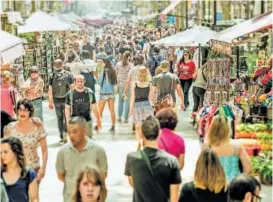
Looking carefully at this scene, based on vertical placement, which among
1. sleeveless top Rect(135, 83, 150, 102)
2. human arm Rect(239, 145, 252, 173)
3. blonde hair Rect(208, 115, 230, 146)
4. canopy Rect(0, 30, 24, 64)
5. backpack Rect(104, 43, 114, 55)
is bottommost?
human arm Rect(239, 145, 252, 173)

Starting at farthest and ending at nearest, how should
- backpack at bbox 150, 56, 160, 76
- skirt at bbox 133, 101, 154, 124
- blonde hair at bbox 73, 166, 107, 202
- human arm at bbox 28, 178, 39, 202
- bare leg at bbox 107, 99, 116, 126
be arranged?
backpack at bbox 150, 56, 160, 76 → bare leg at bbox 107, 99, 116, 126 → skirt at bbox 133, 101, 154, 124 → human arm at bbox 28, 178, 39, 202 → blonde hair at bbox 73, 166, 107, 202

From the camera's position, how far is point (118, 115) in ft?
56.6

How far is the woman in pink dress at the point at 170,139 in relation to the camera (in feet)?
25.9

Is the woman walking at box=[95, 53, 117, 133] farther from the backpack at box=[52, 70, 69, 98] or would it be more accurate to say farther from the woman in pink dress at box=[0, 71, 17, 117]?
the woman in pink dress at box=[0, 71, 17, 117]

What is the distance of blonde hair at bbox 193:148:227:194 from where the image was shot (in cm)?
637

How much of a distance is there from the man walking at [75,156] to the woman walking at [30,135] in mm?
1010

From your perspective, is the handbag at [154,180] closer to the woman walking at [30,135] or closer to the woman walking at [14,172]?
the woman walking at [14,172]

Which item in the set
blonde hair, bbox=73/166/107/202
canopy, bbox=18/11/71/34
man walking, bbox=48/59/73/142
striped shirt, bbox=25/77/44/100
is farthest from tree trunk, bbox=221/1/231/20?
blonde hair, bbox=73/166/107/202

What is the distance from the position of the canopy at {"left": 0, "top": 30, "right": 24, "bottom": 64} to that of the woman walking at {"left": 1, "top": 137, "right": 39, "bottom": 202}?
754 cm

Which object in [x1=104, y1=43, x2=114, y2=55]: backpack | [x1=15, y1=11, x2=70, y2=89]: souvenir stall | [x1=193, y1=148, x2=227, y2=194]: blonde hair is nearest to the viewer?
[x1=193, y1=148, x2=227, y2=194]: blonde hair

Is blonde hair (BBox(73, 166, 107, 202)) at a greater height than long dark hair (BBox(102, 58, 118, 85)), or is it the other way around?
long dark hair (BBox(102, 58, 118, 85))

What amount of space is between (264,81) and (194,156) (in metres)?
2.45

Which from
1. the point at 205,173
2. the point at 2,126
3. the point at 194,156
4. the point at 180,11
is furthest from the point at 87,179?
the point at 180,11

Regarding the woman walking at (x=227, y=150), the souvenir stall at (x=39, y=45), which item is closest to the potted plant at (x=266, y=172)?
the woman walking at (x=227, y=150)
